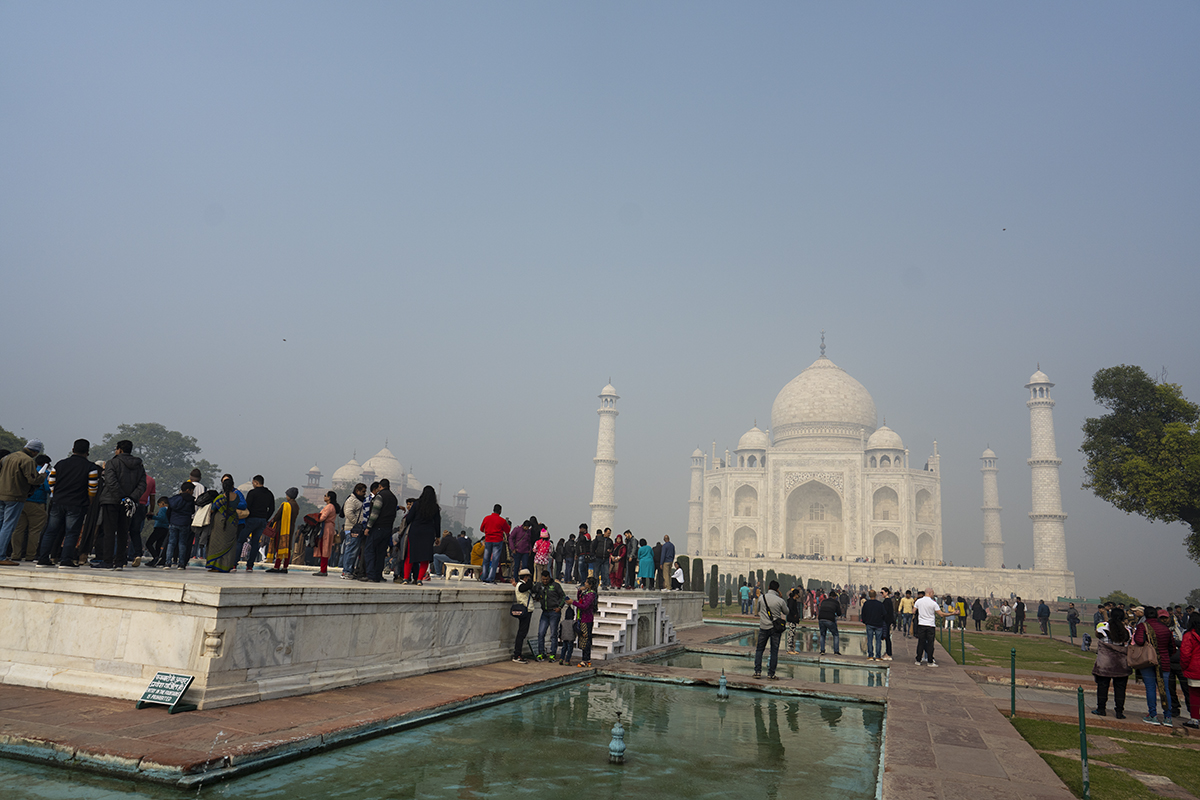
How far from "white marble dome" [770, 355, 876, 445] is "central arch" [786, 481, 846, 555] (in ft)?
13.9

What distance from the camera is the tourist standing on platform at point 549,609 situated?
9.74 metres

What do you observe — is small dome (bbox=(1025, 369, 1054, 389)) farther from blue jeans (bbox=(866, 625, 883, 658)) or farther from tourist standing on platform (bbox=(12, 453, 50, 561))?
tourist standing on platform (bbox=(12, 453, 50, 561))

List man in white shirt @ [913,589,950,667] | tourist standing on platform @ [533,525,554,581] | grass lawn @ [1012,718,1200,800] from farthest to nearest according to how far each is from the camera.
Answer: man in white shirt @ [913,589,950,667] < tourist standing on platform @ [533,525,554,581] < grass lawn @ [1012,718,1200,800]

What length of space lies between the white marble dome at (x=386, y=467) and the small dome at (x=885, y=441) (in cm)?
4438

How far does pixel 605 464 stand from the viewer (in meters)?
53.1

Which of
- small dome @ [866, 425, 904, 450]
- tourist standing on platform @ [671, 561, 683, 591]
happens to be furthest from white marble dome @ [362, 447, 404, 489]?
tourist standing on platform @ [671, 561, 683, 591]

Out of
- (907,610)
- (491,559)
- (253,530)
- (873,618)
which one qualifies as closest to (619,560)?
(491,559)

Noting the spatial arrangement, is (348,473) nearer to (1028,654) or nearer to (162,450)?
(162,450)

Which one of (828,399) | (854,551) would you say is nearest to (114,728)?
(854,551)

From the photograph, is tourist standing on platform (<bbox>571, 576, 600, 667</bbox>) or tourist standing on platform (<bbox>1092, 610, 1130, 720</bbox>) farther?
tourist standing on platform (<bbox>571, 576, 600, 667</bbox>)

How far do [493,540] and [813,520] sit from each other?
45.9 metres

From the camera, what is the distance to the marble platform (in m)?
5.66

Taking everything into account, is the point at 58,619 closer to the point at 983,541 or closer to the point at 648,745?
the point at 648,745

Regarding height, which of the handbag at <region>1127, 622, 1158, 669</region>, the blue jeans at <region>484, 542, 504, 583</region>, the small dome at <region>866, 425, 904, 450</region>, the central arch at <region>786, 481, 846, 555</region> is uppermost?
the small dome at <region>866, 425, 904, 450</region>
